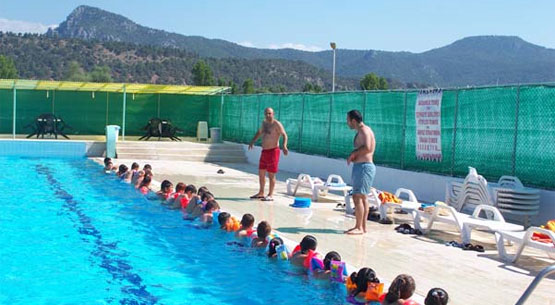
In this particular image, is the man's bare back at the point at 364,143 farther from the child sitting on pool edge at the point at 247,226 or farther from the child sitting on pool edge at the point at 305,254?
the child sitting on pool edge at the point at 305,254

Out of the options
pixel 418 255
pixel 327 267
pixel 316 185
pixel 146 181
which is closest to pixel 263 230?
pixel 327 267

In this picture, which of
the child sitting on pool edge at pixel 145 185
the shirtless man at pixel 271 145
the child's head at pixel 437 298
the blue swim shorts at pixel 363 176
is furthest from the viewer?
the child sitting on pool edge at pixel 145 185

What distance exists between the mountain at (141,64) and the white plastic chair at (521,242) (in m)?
79.0

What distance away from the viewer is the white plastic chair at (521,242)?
7234 millimetres

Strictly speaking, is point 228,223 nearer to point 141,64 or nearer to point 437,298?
point 437,298

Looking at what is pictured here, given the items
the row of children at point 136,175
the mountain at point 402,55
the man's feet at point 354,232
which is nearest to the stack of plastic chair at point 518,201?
the man's feet at point 354,232

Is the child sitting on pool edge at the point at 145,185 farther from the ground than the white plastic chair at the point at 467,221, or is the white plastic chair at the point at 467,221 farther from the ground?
the white plastic chair at the point at 467,221

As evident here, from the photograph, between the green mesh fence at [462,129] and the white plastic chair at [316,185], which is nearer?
the green mesh fence at [462,129]

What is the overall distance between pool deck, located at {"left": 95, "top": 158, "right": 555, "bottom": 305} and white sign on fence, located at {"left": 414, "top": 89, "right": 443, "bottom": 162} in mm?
2089

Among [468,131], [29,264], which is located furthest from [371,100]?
[29,264]

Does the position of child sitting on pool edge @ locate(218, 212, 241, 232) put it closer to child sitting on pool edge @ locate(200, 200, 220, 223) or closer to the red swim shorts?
Result: child sitting on pool edge @ locate(200, 200, 220, 223)

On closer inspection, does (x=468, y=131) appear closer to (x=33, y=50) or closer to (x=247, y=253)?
(x=247, y=253)

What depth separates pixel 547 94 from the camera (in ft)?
34.6

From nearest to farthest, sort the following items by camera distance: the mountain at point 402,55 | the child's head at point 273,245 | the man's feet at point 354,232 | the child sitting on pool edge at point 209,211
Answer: the child's head at point 273,245, the man's feet at point 354,232, the child sitting on pool edge at point 209,211, the mountain at point 402,55
